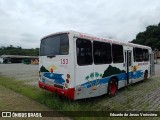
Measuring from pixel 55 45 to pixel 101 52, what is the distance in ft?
6.87

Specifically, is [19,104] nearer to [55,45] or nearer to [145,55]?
[55,45]

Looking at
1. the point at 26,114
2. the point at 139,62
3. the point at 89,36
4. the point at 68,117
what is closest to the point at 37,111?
the point at 26,114

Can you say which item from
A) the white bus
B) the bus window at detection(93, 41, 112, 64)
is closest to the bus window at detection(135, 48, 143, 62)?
the white bus

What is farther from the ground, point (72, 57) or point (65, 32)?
point (65, 32)

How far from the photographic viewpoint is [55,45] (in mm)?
8258

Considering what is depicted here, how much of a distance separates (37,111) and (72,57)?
→ 2292 millimetres

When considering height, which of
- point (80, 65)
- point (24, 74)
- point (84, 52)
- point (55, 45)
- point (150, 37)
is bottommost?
point (24, 74)

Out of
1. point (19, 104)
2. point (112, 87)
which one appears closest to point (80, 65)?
point (19, 104)

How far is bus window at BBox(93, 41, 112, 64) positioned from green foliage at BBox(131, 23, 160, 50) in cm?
7269

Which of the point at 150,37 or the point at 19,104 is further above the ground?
the point at 150,37

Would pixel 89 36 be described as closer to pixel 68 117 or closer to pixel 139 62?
pixel 68 117

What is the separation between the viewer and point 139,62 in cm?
1354

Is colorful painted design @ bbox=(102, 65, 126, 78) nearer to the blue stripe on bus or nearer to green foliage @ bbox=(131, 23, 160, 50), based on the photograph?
the blue stripe on bus

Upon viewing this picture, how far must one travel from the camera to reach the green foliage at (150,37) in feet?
255
